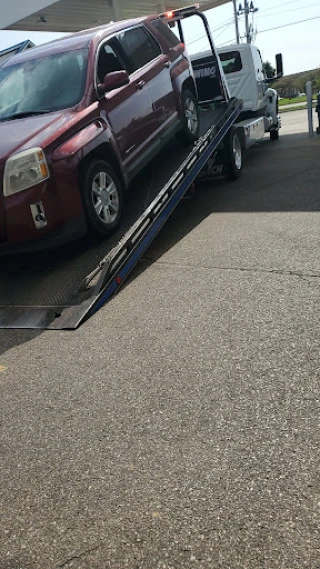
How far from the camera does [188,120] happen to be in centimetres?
671

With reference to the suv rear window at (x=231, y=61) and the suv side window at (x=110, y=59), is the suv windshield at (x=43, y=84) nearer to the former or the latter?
the suv side window at (x=110, y=59)

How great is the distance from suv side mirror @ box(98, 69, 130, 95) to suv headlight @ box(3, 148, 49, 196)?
117cm

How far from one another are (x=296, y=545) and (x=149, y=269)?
332cm

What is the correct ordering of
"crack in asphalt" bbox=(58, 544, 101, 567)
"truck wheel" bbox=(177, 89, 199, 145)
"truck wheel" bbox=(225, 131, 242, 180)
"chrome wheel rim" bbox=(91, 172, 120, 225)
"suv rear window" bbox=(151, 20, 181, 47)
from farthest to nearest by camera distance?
1. "truck wheel" bbox=(225, 131, 242, 180)
2. "truck wheel" bbox=(177, 89, 199, 145)
3. "suv rear window" bbox=(151, 20, 181, 47)
4. "chrome wheel rim" bbox=(91, 172, 120, 225)
5. "crack in asphalt" bbox=(58, 544, 101, 567)

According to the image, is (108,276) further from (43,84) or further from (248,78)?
(248,78)

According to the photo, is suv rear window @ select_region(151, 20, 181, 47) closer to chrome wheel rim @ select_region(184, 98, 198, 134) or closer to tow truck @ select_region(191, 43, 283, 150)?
chrome wheel rim @ select_region(184, 98, 198, 134)

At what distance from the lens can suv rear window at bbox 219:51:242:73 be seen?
11.1 m

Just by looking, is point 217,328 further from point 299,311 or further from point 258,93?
point 258,93

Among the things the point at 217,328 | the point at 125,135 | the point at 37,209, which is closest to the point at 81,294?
the point at 37,209

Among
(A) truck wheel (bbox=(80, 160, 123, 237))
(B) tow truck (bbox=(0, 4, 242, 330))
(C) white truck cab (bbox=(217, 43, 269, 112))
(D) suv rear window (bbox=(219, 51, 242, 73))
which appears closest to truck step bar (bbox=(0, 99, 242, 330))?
(B) tow truck (bbox=(0, 4, 242, 330))

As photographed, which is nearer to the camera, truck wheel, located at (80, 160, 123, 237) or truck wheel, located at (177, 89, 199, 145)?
truck wheel, located at (80, 160, 123, 237)

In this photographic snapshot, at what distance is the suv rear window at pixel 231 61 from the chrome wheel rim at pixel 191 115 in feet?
16.1

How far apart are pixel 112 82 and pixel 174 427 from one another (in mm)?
3649

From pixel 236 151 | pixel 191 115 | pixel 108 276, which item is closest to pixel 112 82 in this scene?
pixel 108 276
